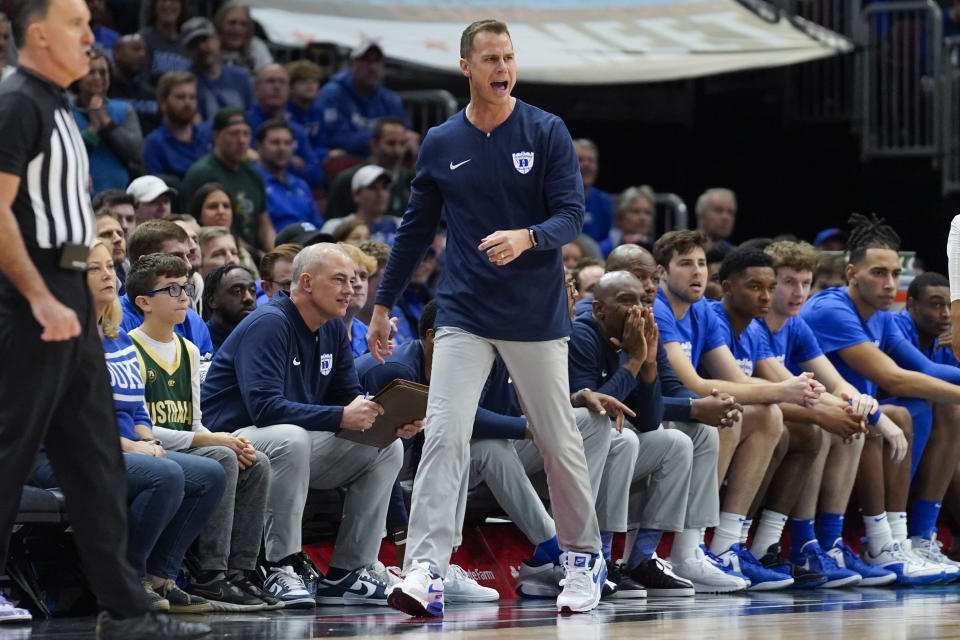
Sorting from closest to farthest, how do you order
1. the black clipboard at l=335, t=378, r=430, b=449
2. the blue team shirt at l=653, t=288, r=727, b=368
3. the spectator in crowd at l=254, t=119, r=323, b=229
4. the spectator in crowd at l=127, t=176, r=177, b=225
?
the black clipboard at l=335, t=378, r=430, b=449, the blue team shirt at l=653, t=288, r=727, b=368, the spectator in crowd at l=127, t=176, r=177, b=225, the spectator in crowd at l=254, t=119, r=323, b=229

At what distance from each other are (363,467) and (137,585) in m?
2.24

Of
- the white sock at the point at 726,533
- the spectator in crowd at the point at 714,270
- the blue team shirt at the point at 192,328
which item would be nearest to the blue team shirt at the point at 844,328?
the spectator in crowd at the point at 714,270

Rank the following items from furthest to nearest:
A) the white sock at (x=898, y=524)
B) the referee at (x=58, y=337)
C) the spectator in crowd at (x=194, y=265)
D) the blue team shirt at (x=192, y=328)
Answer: the white sock at (x=898, y=524) → the spectator in crowd at (x=194, y=265) → the blue team shirt at (x=192, y=328) → the referee at (x=58, y=337)

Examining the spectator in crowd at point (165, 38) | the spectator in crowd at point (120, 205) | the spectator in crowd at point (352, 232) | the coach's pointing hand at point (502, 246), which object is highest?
the spectator in crowd at point (165, 38)

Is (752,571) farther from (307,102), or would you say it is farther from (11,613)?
(307,102)

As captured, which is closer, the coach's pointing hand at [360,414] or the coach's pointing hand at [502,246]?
the coach's pointing hand at [502,246]

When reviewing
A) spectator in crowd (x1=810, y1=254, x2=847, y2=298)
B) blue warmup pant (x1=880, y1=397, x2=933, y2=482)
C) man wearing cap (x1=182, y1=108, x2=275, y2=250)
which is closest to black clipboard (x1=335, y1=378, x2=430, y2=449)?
blue warmup pant (x1=880, y1=397, x2=933, y2=482)

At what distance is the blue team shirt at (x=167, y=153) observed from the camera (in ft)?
34.0

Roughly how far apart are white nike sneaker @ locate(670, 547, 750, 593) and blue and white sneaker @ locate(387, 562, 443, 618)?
2.10 metres

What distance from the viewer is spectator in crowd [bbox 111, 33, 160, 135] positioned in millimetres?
11062

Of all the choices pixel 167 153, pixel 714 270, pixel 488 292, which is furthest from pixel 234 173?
pixel 488 292

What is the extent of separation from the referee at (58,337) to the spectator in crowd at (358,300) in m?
3.40

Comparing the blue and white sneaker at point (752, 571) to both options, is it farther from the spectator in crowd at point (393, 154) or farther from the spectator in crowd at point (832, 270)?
the spectator in crowd at point (393, 154)

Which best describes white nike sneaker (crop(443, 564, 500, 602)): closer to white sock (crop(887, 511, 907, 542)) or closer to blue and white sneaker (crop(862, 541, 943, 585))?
blue and white sneaker (crop(862, 541, 943, 585))
